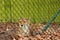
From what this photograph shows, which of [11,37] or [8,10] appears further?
[8,10]

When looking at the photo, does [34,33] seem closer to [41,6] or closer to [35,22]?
[35,22]

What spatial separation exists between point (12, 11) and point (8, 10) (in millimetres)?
338

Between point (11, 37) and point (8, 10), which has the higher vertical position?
point (8, 10)

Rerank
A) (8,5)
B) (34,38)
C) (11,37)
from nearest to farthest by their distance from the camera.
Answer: (11,37) < (34,38) < (8,5)

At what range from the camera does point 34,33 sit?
4.53 meters

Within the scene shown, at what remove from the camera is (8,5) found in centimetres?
487

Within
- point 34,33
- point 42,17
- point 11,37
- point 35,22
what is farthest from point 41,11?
point 11,37

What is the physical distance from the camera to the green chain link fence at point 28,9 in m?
4.88

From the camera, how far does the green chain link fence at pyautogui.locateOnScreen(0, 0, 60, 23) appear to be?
4.88 metres

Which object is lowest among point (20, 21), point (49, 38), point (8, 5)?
point (49, 38)

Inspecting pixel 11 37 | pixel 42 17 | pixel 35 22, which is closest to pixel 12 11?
pixel 35 22

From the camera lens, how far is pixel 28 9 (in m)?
5.66

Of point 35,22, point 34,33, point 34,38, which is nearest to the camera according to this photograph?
point 34,38

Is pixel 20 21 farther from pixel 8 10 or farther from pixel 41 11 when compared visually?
pixel 41 11
